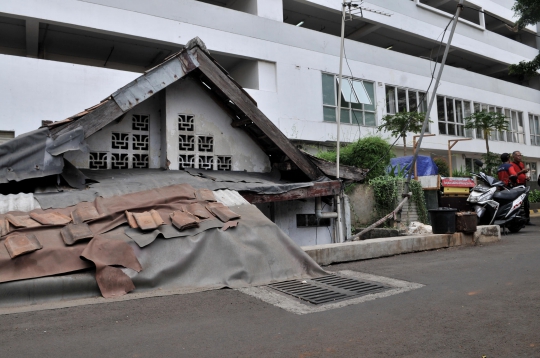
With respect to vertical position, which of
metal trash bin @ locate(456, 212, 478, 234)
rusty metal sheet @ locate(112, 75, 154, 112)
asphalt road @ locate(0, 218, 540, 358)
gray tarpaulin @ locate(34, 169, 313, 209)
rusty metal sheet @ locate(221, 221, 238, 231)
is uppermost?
rusty metal sheet @ locate(112, 75, 154, 112)

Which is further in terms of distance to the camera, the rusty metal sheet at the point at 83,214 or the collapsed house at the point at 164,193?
the rusty metal sheet at the point at 83,214

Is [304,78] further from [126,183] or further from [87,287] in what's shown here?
[87,287]

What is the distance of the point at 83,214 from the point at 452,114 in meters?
22.6

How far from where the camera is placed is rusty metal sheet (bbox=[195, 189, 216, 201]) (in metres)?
7.19

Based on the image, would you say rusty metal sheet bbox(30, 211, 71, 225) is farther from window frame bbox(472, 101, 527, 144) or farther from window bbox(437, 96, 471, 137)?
window frame bbox(472, 101, 527, 144)

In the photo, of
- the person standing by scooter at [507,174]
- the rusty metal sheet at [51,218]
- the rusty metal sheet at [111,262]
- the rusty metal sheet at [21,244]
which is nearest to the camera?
the rusty metal sheet at [21,244]

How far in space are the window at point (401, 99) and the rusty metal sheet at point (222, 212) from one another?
15.8 meters

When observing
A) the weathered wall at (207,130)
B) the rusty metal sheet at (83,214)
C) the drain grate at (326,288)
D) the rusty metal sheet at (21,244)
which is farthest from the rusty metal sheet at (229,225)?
the weathered wall at (207,130)

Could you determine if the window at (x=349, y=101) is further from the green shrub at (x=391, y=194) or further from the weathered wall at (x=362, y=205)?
the green shrub at (x=391, y=194)

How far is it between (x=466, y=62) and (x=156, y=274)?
29.0 metres

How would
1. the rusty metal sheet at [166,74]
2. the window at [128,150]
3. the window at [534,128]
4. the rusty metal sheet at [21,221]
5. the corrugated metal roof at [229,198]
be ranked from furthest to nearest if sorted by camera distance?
the window at [534,128] → the window at [128,150] → the rusty metal sheet at [166,74] → the corrugated metal roof at [229,198] → the rusty metal sheet at [21,221]

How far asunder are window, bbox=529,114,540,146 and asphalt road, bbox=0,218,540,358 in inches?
1102

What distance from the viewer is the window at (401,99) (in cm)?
2138

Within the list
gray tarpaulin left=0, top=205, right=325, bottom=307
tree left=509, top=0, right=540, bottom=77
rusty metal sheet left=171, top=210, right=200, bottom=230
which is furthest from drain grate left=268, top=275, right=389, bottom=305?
tree left=509, top=0, right=540, bottom=77
